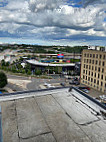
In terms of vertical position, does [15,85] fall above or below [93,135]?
below

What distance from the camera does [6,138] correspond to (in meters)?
12.6

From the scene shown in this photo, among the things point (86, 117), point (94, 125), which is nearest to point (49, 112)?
point (86, 117)

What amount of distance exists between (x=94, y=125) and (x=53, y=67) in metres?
74.6

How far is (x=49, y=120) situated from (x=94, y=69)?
43745 mm

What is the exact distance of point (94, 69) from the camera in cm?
5462

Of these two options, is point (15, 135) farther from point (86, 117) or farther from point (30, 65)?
point (30, 65)

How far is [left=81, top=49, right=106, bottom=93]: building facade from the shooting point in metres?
50.5

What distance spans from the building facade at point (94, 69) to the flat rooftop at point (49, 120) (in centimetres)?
3217

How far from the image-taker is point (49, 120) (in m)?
16.1

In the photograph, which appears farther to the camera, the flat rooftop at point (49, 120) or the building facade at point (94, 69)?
the building facade at point (94, 69)

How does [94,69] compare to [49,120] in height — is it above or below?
above

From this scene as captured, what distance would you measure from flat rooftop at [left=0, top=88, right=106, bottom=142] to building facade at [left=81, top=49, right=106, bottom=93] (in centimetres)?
3217

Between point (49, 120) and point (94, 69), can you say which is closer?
point (49, 120)

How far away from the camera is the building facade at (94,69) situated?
50531mm
